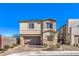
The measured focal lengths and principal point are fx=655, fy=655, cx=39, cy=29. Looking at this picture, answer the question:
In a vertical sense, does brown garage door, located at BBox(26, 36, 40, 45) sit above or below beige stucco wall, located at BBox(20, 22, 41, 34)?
below

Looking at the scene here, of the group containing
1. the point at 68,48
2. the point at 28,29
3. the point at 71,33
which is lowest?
the point at 68,48

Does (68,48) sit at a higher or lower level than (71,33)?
lower

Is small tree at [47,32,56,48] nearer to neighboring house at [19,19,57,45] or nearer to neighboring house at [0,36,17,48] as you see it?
neighboring house at [19,19,57,45]

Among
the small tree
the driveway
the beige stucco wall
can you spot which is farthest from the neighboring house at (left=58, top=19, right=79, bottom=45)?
the beige stucco wall

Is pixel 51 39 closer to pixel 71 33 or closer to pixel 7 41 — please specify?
pixel 71 33

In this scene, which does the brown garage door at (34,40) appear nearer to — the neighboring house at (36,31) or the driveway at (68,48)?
the neighboring house at (36,31)

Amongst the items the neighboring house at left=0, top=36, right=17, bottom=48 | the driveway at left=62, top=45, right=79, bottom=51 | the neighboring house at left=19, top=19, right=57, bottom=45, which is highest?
the neighboring house at left=19, top=19, right=57, bottom=45

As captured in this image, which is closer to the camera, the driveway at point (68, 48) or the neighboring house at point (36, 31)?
the driveway at point (68, 48)

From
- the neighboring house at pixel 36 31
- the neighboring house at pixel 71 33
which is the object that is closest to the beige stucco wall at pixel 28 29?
the neighboring house at pixel 36 31

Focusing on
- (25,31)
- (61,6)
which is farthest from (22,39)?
(61,6)

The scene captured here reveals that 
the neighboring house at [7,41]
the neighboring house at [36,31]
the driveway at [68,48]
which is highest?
the neighboring house at [36,31]

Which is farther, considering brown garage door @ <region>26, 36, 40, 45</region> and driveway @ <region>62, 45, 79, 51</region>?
brown garage door @ <region>26, 36, 40, 45</region>

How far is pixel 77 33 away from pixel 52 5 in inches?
44.0

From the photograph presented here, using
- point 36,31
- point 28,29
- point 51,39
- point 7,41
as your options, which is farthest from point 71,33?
point 7,41
